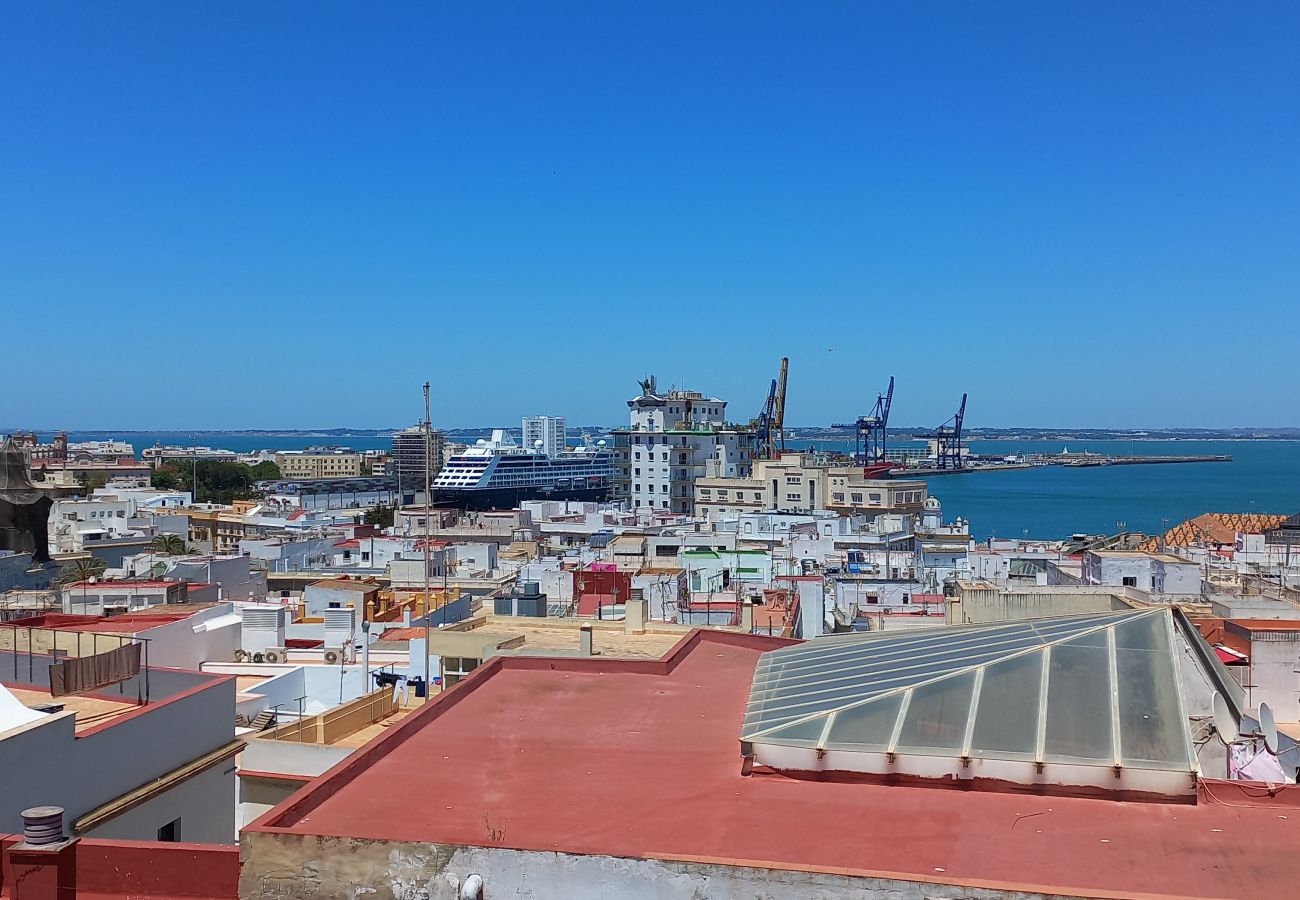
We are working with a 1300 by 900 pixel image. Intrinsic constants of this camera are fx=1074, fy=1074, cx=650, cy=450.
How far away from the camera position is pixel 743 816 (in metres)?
4.11

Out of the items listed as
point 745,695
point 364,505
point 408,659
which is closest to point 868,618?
point 408,659

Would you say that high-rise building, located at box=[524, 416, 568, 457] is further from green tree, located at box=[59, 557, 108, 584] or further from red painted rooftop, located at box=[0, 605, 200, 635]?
red painted rooftop, located at box=[0, 605, 200, 635]

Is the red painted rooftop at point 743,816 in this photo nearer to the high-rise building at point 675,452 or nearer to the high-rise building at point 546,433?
the high-rise building at point 675,452

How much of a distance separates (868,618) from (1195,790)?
12.2m

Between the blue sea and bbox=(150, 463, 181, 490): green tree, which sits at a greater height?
bbox=(150, 463, 181, 490): green tree

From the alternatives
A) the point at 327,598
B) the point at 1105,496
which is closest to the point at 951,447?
the point at 1105,496

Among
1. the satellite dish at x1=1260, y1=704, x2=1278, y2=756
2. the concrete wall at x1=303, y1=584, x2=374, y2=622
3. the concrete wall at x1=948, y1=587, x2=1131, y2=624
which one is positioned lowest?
the concrete wall at x1=303, y1=584, x2=374, y2=622

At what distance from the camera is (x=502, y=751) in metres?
5.09

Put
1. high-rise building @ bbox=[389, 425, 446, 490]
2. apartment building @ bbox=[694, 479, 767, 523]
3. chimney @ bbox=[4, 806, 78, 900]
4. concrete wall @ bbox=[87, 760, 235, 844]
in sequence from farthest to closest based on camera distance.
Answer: high-rise building @ bbox=[389, 425, 446, 490], apartment building @ bbox=[694, 479, 767, 523], concrete wall @ bbox=[87, 760, 235, 844], chimney @ bbox=[4, 806, 78, 900]

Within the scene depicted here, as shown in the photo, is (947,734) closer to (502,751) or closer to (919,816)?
(919,816)

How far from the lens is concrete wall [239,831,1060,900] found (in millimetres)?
3430

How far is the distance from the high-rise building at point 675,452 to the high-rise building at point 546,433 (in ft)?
110

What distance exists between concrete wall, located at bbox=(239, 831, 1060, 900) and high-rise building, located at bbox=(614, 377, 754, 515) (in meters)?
56.2

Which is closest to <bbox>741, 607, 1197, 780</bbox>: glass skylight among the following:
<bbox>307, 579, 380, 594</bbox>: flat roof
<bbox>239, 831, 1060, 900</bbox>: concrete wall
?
<bbox>239, 831, 1060, 900</bbox>: concrete wall
